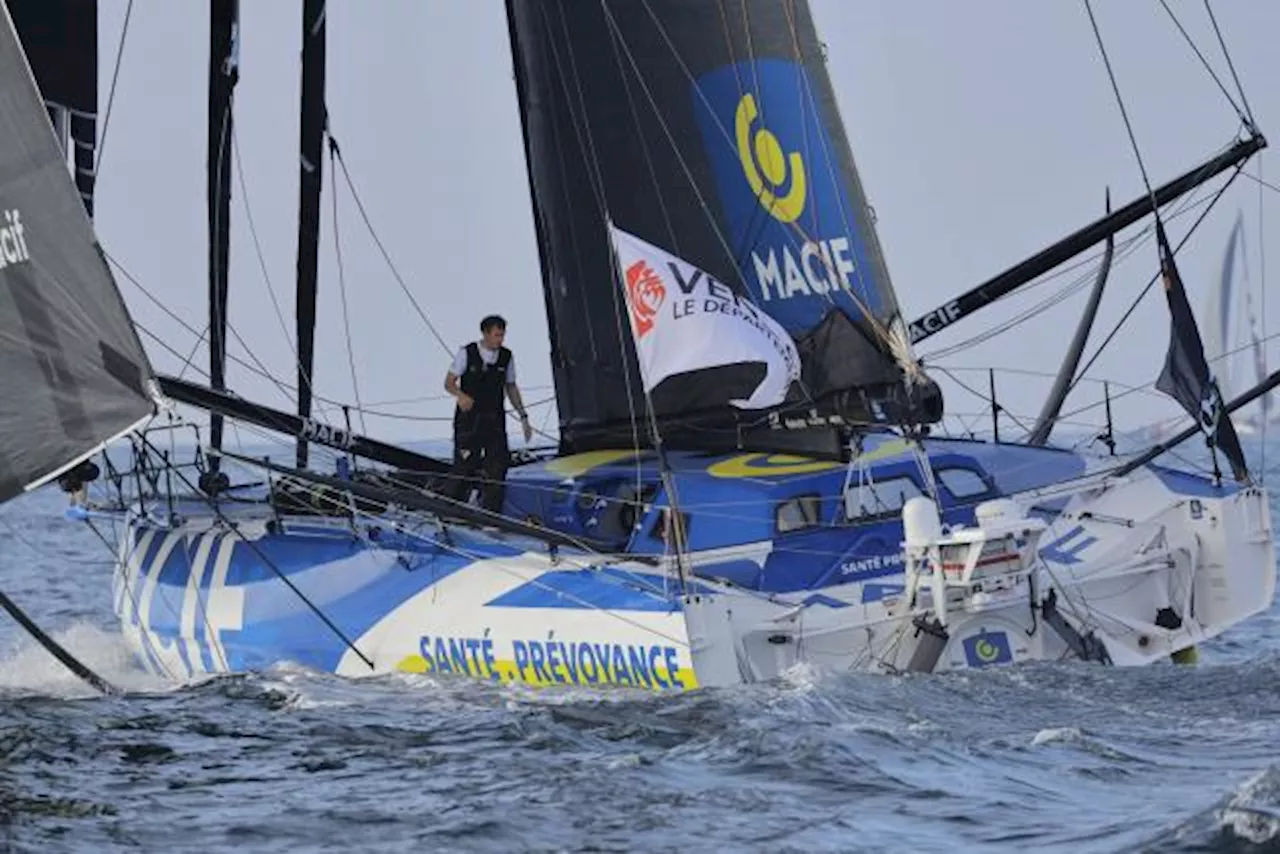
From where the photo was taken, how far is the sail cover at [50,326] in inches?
367

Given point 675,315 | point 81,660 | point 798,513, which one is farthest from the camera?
point 81,660

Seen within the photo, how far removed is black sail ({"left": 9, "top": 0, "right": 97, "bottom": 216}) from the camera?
14.0m

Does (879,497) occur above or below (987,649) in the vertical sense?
above

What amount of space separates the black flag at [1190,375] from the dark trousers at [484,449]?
3.60m

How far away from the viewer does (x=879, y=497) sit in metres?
13.7

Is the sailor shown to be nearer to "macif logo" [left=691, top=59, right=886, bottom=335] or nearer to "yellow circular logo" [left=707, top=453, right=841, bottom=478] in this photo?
"yellow circular logo" [left=707, top=453, right=841, bottom=478]

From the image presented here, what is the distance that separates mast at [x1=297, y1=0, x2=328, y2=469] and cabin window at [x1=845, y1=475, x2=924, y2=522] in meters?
4.15

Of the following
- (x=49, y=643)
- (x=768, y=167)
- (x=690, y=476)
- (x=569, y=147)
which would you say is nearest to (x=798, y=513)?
(x=690, y=476)

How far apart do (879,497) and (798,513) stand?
523 millimetres

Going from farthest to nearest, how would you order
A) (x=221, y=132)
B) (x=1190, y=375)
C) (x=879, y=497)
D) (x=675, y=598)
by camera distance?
(x=221, y=132), (x=1190, y=375), (x=879, y=497), (x=675, y=598)

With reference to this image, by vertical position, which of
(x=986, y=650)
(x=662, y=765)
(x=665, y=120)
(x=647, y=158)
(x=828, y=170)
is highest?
(x=665, y=120)

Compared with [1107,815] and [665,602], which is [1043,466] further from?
[1107,815]

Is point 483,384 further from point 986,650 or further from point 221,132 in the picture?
point 986,650

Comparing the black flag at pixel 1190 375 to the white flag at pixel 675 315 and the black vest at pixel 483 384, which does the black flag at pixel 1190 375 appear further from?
the black vest at pixel 483 384
